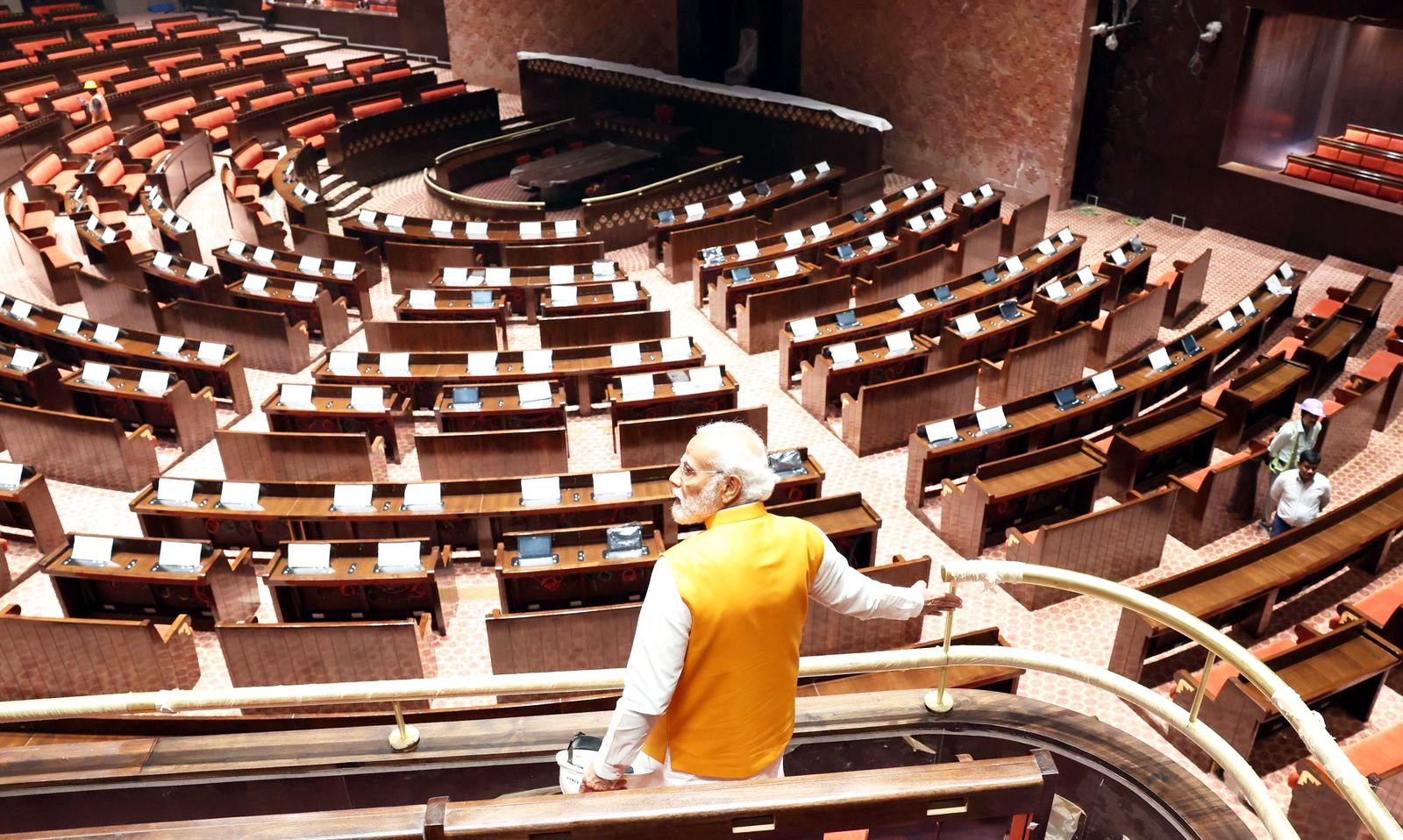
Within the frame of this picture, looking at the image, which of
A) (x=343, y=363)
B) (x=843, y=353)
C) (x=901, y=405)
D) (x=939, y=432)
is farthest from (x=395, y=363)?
(x=939, y=432)

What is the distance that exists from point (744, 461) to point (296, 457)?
521 centimetres

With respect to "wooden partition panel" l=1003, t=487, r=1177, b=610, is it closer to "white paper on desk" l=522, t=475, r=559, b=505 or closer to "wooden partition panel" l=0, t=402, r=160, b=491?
"white paper on desk" l=522, t=475, r=559, b=505

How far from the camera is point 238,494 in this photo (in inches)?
228

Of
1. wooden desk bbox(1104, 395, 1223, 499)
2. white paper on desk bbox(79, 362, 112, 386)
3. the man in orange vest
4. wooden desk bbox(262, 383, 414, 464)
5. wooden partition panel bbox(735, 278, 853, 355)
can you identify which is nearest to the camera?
the man in orange vest

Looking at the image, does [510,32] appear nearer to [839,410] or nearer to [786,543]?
[839,410]

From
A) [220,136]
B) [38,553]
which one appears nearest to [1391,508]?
[38,553]

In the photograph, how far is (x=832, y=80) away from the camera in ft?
44.3

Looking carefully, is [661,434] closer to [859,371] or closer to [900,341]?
[859,371]

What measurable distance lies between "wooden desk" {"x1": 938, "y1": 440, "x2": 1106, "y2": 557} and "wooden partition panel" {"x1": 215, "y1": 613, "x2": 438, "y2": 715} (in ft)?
10.4

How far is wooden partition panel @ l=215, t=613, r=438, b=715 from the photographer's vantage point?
15.6ft

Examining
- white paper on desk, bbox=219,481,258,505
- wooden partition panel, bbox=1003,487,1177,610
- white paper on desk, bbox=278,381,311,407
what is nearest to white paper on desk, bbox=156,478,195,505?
white paper on desk, bbox=219,481,258,505

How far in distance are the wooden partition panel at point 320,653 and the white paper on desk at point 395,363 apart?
9.05 ft

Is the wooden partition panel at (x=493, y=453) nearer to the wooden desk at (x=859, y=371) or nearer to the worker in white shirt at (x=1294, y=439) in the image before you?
the wooden desk at (x=859, y=371)

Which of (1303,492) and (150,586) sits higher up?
(1303,492)
